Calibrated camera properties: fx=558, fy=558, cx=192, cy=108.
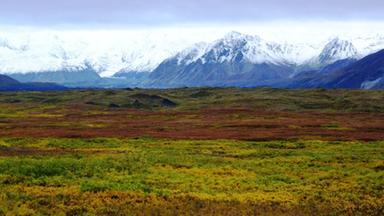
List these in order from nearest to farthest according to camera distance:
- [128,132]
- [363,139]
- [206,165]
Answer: [206,165] → [363,139] → [128,132]

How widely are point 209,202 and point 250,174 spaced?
36.8ft

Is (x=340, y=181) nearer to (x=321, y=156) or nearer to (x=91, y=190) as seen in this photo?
(x=321, y=156)

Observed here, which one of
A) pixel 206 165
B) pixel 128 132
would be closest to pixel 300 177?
pixel 206 165

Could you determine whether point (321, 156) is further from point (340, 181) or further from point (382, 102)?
point (382, 102)

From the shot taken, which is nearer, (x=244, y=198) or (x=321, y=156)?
(x=244, y=198)

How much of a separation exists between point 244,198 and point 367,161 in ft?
67.7

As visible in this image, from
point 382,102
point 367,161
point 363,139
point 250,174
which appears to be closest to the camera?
point 250,174

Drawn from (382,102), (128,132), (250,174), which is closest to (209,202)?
(250,174)

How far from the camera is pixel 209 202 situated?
98.9 feet

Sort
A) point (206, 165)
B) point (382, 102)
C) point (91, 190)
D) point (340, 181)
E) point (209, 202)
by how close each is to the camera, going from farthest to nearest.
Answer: point (382, 102) < point (206, 165) < point (340, 181) < point (91, 190) < point (209, 202)

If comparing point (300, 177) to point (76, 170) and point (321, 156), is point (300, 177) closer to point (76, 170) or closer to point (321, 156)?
point (321, 156)

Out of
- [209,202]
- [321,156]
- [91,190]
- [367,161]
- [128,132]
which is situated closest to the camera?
[209,202]

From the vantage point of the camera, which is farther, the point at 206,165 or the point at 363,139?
the point at 363,139

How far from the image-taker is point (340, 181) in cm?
3819
